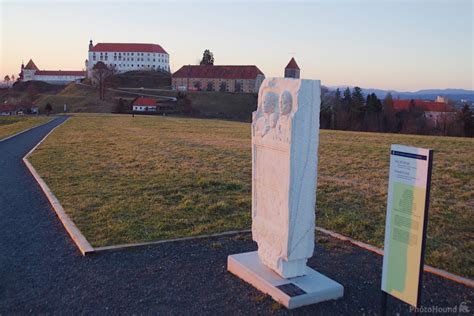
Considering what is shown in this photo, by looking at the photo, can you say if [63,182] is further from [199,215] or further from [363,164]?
[363,164]

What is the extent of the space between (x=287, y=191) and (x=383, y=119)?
61.8 m

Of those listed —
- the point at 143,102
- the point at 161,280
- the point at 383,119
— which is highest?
the point at 143,102

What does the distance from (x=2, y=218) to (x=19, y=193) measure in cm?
240

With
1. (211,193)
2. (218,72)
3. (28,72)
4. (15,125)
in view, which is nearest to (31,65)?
(28,72)

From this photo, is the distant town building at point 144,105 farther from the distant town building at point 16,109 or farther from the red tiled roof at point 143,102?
the distant town building at point 16,109

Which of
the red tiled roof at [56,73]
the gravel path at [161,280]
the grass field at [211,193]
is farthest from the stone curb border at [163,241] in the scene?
the red tiled roof at [56,73]

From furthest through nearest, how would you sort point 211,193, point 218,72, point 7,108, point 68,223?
point 218,72
point 7,108
point 211,193
point 68,223

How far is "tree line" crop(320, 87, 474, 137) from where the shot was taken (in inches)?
1945

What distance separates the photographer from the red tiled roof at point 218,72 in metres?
116

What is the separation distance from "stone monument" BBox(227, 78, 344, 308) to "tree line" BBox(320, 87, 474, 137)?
46.2 m

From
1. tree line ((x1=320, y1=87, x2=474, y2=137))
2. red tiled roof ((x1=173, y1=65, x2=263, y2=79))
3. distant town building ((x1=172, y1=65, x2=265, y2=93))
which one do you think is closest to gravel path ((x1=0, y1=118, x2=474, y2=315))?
tree line ((x1=320, y1=87, x2=474, y2=137))

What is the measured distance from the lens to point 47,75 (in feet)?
436

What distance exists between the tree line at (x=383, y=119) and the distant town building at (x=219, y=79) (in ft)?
137

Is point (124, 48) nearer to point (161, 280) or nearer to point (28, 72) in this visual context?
point (28, 72)
